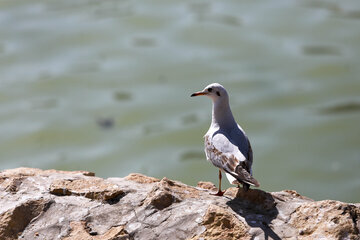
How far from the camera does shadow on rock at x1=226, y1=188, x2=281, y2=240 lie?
6.13m

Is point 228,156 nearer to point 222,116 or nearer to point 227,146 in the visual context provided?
point 227,146

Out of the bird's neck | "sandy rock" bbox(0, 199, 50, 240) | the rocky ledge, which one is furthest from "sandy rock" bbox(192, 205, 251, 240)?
the bird's neck

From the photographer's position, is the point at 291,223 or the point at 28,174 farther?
the point at 28,174

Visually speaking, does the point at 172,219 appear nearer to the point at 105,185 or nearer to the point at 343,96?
the point at 105,185

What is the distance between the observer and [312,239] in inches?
232

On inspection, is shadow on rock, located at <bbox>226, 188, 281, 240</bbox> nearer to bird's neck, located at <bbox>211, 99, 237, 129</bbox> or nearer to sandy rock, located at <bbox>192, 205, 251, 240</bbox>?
sandy rock, located at <bbox>192, 205, 251, 240</bbox>

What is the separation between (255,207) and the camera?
6.50 metres

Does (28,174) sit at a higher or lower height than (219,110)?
lower

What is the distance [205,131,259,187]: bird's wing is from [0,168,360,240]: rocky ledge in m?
0.25

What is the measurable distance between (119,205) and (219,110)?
194cm

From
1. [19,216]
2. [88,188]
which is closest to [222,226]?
[88,188]

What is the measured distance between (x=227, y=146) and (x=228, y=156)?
26cm

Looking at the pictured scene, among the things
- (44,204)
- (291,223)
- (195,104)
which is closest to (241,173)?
(291,223)

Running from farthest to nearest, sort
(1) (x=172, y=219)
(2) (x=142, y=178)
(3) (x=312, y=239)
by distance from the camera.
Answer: (2) (x=142, y=178) < (1) (x=172, y=219) < (3) (x=312, y=239)
